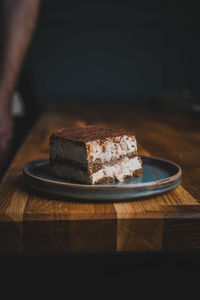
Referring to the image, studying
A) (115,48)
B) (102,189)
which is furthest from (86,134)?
(115,48)

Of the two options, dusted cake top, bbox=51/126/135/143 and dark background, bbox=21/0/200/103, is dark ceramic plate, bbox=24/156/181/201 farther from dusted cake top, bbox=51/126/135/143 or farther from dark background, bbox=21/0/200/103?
dark background, bbox=21/0/200/103

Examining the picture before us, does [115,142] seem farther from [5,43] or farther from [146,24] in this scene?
[146,24]

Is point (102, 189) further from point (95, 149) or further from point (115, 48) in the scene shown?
point (115, 48)

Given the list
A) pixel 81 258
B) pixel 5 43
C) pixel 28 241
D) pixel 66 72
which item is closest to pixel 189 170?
pixel 81 258

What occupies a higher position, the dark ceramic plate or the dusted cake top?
the dusted cake top

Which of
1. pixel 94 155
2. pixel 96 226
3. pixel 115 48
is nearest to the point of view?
pixel 96 226

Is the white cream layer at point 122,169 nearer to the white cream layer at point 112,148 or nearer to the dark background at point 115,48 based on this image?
the white cream layer at point 112,148

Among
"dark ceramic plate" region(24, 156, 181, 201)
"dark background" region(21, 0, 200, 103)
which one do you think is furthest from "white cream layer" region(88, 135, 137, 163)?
"dark background" region(21, 0, 200, 103)
